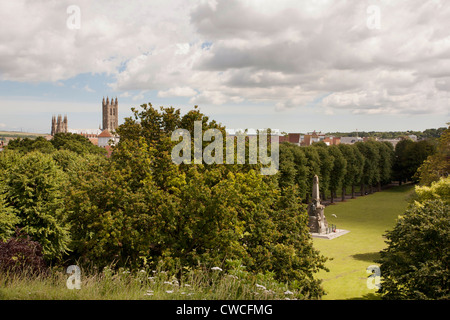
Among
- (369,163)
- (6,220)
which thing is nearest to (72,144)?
(6,220)

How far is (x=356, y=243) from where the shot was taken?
3981 centimetres

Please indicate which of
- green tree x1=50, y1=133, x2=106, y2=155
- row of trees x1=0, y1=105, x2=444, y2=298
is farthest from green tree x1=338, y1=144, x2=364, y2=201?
row of trees x1=0, y1=105, x2=444, y2=298

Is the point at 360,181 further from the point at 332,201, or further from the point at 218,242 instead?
the point at 218,242

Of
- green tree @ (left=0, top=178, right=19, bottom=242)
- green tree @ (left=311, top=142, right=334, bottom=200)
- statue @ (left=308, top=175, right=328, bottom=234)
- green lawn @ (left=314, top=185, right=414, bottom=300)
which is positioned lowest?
green lawn @ (left=314, top=185, right=414, bottom=300)

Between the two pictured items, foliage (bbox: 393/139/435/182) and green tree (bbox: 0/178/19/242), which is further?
foliage (bbox: 393/139/435/182)

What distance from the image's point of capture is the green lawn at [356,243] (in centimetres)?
2588

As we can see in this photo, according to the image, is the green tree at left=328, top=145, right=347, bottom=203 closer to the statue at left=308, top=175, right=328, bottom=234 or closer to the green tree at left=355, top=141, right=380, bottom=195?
the green tree at left=355, top=141, right=380, bottom=195

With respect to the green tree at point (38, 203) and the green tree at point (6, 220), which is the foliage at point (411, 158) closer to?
the green tree at point (38, 203)

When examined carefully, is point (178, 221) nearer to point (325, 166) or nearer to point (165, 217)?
point (165, 217)

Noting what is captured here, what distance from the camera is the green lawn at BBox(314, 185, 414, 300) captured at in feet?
84.9

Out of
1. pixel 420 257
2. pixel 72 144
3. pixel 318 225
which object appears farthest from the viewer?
pixel 72 144

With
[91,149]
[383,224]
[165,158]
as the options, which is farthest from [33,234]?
[91,149]

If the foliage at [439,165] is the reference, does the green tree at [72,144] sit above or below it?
above

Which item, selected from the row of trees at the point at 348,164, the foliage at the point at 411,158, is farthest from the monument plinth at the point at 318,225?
the foliage at the point at 411,158
